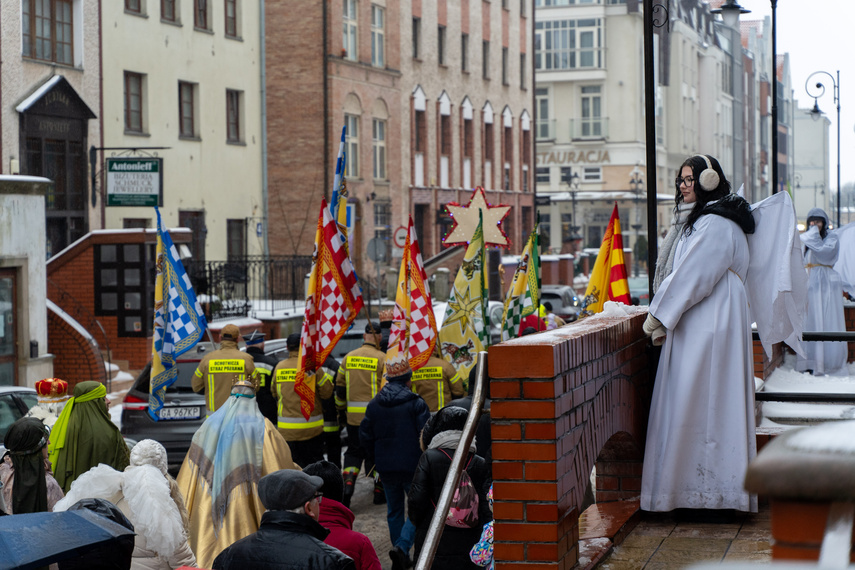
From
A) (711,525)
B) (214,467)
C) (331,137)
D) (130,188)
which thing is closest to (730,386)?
(711,525)

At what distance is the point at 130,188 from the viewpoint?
77.9 feet

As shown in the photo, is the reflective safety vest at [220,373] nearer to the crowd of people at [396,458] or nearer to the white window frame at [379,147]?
the crowd of people at [396,458]

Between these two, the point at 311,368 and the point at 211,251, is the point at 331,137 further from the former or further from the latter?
the point at 311,368

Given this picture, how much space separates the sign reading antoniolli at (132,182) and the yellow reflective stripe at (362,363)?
1289 centimetres

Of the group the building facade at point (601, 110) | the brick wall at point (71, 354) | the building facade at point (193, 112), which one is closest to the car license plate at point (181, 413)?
the brick wall at point (71, 354)

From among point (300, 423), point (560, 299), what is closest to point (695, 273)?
point (300, 423)

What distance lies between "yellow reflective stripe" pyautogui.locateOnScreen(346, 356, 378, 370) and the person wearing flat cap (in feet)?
21.0

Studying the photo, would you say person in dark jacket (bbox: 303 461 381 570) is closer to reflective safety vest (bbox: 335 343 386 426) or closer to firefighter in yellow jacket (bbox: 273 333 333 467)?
firefighter in yellow jacket (bbox: 273 333 333 467)

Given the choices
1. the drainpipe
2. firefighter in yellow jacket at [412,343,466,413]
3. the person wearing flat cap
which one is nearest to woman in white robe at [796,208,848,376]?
firefighter in yellow jacket at [412,343,466,413]

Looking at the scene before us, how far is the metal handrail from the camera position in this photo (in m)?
Answer: 4.01

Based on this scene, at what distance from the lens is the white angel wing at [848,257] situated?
1444cm

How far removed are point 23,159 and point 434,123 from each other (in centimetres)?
2080

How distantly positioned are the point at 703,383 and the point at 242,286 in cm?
2568

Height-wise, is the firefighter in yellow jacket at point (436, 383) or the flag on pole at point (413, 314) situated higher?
the flag on pole at point (413, 314)
